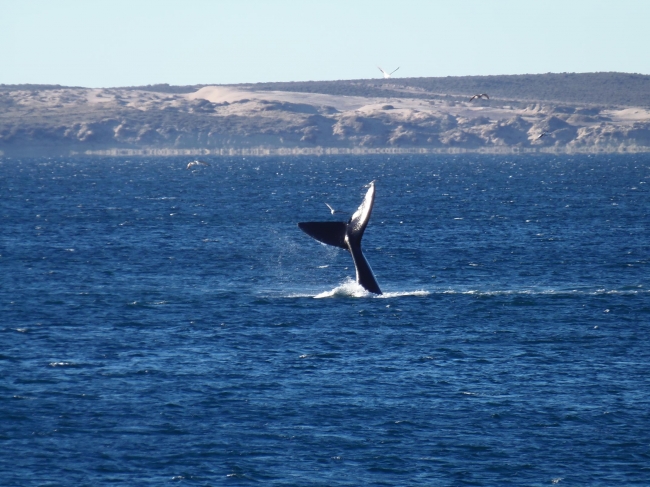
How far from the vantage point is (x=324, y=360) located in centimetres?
4138

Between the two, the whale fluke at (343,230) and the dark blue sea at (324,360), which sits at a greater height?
the whale fluke at (343,230)

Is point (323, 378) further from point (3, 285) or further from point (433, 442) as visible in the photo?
point (3, 285)

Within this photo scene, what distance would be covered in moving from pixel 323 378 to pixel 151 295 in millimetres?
19840

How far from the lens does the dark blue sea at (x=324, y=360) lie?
101ft

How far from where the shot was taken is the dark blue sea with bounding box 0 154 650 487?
30.9 meters

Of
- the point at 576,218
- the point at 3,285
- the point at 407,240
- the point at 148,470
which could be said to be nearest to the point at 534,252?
the point at 407,240

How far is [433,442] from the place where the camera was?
106 ft

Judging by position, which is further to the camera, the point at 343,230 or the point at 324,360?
the point at 343,230

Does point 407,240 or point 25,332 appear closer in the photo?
point 25,332

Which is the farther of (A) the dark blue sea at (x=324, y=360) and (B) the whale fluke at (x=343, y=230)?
(B) the whale fluke at (x=343, y=230)

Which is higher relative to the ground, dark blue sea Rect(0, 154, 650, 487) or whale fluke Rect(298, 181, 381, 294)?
whale fluke Rect(298, 181, 381, 294)

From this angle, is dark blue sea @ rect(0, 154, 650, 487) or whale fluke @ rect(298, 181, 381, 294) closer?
dark blue sea @ rect(0, 154, 650, 487)

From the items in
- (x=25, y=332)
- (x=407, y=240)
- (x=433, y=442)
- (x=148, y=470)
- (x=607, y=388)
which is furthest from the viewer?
(x=407, y=240)

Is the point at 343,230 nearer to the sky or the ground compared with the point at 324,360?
nearer to the sky
